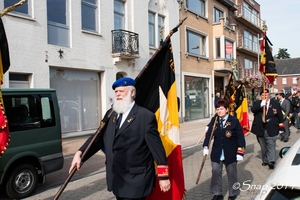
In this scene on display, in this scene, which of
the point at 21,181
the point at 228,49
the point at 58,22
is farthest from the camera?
the point at 228,49

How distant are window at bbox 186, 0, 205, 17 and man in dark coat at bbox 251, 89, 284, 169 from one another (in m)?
15.9

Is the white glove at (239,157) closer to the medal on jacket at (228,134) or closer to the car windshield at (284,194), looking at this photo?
the medal on jacket at (228,134)

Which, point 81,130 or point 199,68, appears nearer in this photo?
point 81,130

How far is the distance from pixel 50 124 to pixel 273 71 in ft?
21.2

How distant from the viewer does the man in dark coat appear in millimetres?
7676

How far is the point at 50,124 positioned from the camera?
634 centimetres

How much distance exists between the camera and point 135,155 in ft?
10.2

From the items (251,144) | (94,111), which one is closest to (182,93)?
(94,111)

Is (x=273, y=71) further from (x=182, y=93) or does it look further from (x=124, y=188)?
(x=182, y=93)

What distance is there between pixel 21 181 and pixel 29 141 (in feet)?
2.47

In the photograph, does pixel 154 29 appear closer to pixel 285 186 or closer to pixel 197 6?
pixel 197 6

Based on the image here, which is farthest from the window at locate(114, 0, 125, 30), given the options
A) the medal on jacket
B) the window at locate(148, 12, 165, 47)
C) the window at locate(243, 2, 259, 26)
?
the window at locate(243, 2, 259, 26)

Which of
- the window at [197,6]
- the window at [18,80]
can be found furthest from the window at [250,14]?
the window at [18,80]

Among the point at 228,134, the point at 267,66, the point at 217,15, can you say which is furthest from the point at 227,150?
the point at 217,15
